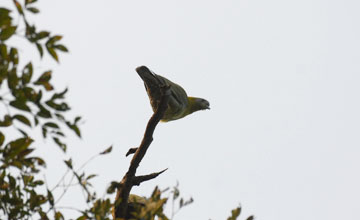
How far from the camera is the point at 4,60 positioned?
268 cm

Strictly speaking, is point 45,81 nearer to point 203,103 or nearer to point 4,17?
point 4,17

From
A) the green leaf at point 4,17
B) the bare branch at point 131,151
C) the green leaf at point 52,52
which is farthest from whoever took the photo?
the bare branch at point 131,151

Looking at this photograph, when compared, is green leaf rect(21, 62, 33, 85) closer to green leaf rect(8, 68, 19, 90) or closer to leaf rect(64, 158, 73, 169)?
green leaf rect(8, 68, 19, 90)

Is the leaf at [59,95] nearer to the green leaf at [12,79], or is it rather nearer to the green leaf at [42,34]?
the green leaf at [12,79]

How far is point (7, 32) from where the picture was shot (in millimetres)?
2615

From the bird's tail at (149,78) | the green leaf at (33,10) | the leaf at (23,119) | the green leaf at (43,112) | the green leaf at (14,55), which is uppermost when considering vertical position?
the bird's tail at (149,78)

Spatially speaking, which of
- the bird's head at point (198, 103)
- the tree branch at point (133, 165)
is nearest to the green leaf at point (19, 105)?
the tree branch at point (133, 165)

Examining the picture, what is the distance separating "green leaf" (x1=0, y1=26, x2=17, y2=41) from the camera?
2.60 m

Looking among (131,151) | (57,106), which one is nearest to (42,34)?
(57,106)

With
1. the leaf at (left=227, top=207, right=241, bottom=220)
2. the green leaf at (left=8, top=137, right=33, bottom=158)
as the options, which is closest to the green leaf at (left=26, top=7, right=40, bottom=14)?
the green leaf at (left=8, top=137, right=33, bottom=158)

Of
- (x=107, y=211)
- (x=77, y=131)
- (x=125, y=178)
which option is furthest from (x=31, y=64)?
(x=125, y=178)

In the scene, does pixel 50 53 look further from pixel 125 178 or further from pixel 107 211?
pixel 125 178

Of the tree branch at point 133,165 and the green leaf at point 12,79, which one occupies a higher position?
the green leaf at point 12,79

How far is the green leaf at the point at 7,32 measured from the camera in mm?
2604
